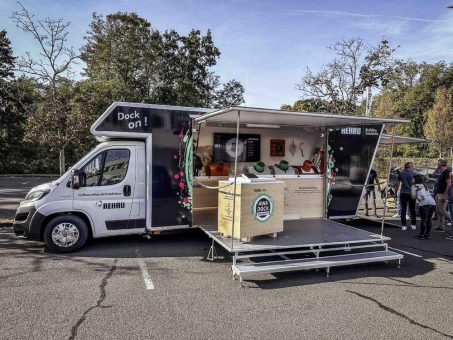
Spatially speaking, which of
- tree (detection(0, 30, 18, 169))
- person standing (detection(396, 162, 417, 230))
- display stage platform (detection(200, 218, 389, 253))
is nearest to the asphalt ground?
display stage platform (detection(200, 218, 389, 253))

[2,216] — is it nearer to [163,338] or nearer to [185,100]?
[163,338]

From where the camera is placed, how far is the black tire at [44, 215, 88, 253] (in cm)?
666

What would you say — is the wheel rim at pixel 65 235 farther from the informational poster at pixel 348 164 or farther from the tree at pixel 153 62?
the tree at pixel 153 62

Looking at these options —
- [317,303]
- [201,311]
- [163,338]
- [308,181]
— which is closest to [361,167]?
[308,181]

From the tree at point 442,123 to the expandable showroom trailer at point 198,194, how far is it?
28759 mm

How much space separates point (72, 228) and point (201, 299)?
11.0 ft

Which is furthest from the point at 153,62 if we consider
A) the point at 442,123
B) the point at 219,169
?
the point at 442,123

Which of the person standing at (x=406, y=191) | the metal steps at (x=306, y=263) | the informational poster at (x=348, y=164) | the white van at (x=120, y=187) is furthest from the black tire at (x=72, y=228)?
the person standing at (x=406, y=191)

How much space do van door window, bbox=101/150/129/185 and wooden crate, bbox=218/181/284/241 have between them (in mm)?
2030

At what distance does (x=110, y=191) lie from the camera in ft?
23.1

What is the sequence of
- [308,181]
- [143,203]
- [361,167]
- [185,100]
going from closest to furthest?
[143,203] → [308,181] → [361,167] → [185,100]

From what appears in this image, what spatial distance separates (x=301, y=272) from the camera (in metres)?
6.01

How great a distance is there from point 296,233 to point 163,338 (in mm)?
3922

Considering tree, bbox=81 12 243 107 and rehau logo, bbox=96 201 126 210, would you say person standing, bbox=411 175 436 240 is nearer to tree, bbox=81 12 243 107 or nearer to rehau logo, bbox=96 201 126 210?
rehau logo, bbox=96 201 126 210
